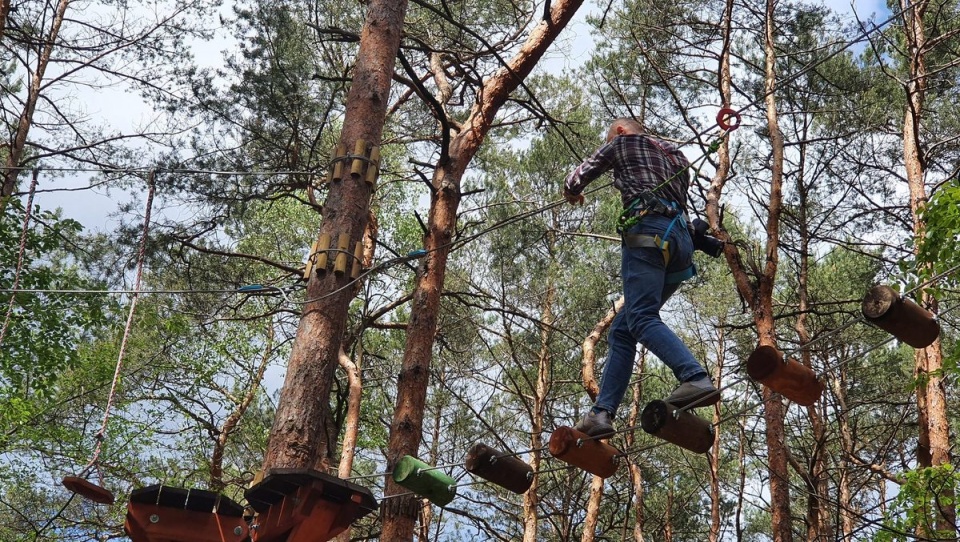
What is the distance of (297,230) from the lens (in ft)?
50.4

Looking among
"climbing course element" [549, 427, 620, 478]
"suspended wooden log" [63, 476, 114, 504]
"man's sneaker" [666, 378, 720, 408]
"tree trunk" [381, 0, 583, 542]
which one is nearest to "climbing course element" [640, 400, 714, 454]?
"man's sneaker" [666, 378, 720, 408]

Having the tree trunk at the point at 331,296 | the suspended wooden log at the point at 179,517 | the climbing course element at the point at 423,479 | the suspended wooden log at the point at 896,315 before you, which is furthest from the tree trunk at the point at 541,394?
the suspended wooden log at the point at 896,315

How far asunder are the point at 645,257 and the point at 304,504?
177 centimetres

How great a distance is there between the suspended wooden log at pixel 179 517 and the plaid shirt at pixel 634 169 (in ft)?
6.77

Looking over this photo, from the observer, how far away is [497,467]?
14.3 feet

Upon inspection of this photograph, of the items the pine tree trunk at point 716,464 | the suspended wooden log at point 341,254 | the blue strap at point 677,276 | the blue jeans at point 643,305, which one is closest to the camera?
the blue jeans at point 643,305

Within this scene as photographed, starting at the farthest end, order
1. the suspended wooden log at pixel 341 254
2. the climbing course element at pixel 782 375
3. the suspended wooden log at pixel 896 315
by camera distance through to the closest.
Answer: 1. the suspended wooden log at pixel 341 254
2. the climbing course element at pixel 782 375
3. the suspended wooden log at pixel 896 315

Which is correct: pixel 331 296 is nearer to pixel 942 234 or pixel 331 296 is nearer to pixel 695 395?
pixel 695 395

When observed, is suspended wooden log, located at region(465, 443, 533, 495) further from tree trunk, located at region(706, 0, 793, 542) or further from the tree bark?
the tree bark

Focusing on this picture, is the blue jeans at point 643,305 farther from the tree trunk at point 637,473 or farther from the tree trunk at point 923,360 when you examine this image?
the tree trunk at point 637,473

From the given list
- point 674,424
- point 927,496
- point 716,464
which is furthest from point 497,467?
point 716,464

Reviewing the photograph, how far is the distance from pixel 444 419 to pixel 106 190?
734 centimetres

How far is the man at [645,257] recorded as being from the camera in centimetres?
388

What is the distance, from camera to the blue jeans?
3922mm
